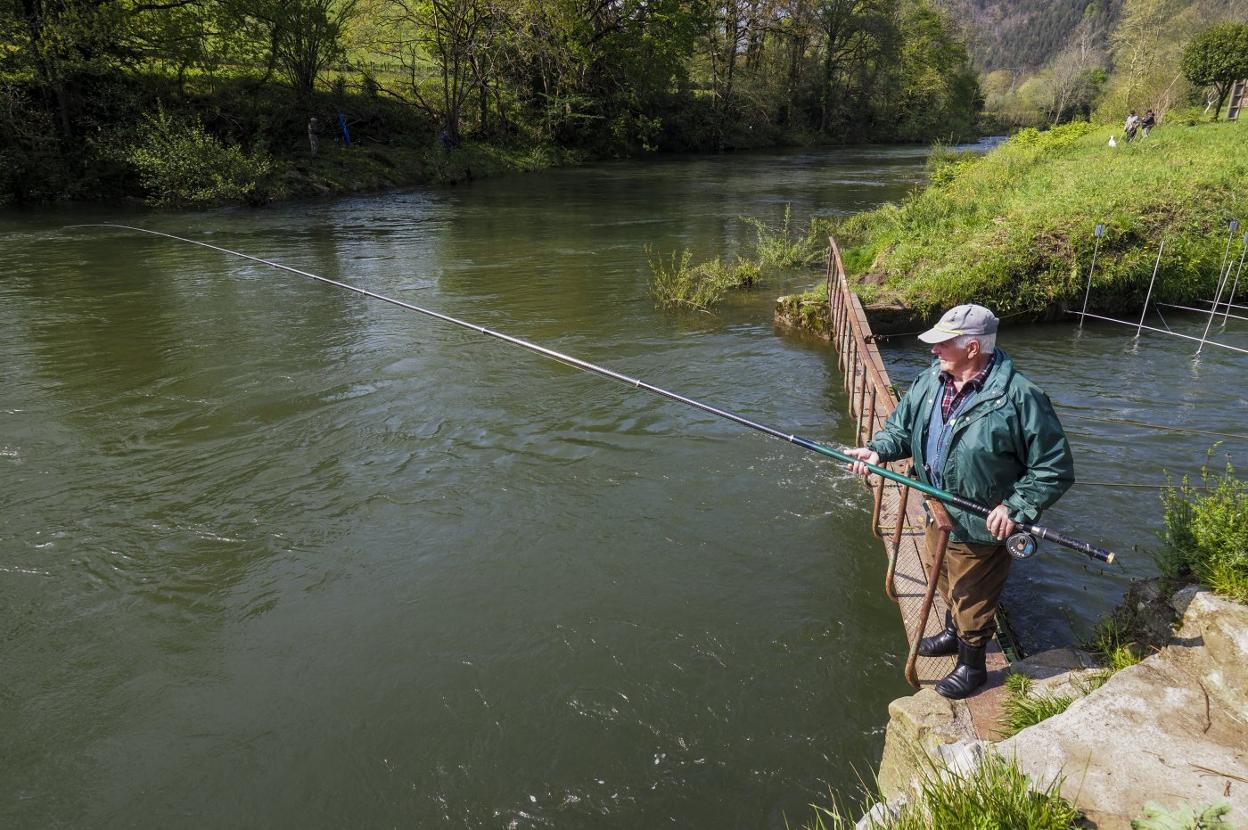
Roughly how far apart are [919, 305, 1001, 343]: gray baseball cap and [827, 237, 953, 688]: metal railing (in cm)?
88

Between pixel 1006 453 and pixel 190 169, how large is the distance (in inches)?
1004

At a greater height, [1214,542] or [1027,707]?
[1214,542]

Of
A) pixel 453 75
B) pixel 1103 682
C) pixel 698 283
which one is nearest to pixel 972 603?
pixel 1103 682

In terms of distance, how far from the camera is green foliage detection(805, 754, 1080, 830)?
8.87ft

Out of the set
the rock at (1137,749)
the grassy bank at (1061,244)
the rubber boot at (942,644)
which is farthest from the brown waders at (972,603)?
the grassy bank at (1061,244)

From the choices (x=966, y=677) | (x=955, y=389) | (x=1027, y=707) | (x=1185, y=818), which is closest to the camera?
(x=1185, y=818)

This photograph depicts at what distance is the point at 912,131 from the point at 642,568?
66.1 metres

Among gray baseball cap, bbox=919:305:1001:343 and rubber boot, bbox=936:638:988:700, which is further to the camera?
rubber boot, bbox=936:638:988:700

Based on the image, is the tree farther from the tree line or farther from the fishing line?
the fishing line

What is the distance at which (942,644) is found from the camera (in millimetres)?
4359

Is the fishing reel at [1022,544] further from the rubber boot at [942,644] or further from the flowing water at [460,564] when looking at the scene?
the flowing water at [460,564]

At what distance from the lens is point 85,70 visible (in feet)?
80.3

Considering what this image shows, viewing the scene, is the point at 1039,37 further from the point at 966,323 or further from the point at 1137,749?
the point at 1137,749

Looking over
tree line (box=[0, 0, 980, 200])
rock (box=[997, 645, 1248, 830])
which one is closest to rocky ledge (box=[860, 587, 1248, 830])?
rock (box=[997, 645, 1248, 830])
